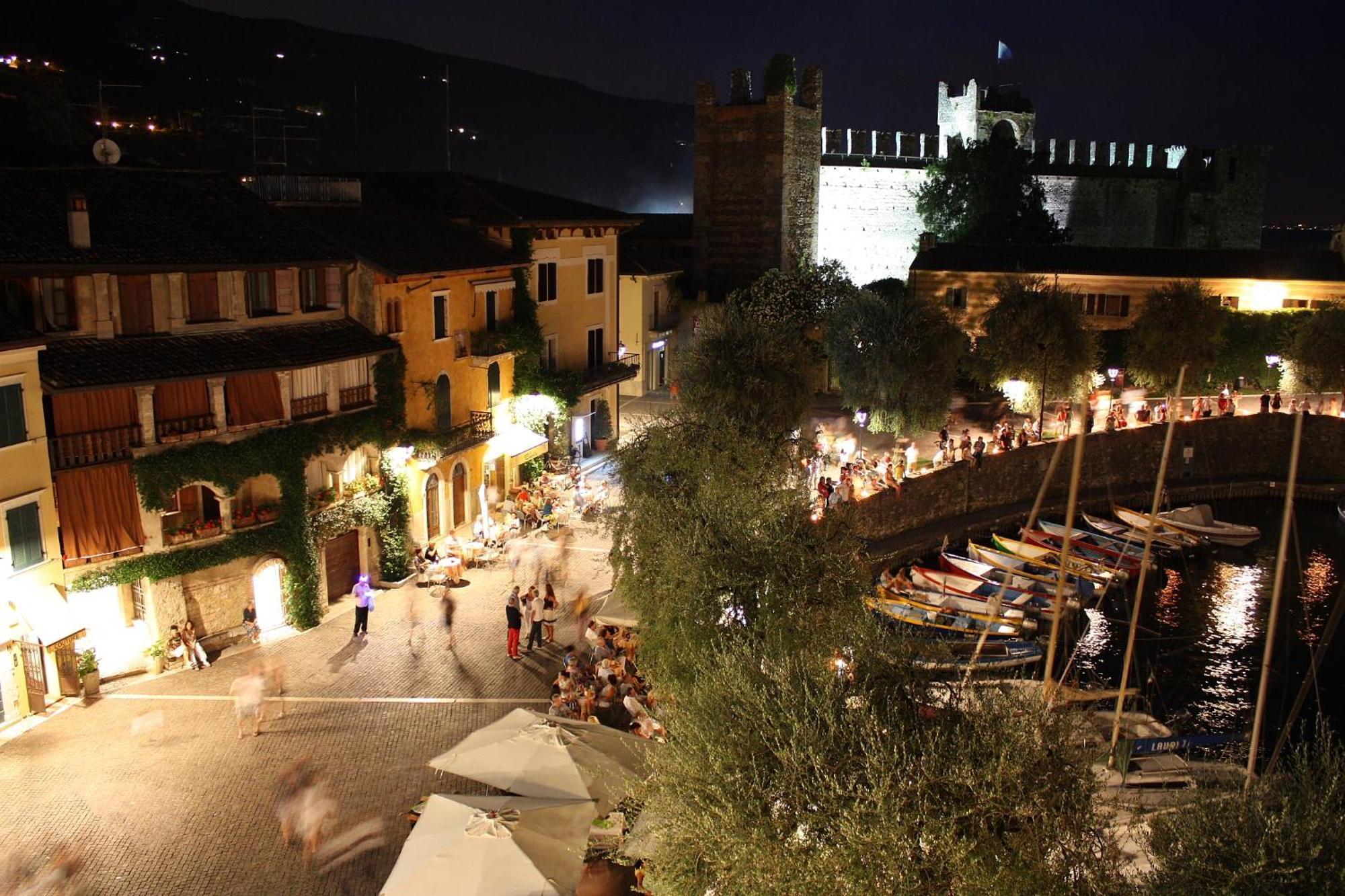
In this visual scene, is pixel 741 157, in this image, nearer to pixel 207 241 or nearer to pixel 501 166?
pixel 207 241

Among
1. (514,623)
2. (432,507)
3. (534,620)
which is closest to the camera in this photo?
(514,623)

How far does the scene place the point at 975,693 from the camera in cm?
1227

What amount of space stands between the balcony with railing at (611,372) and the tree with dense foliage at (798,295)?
23.5 ft

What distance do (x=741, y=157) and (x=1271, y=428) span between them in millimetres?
26055

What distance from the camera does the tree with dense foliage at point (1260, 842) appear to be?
30.3 feet

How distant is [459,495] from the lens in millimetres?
29031

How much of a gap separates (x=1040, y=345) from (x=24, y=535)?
3318cm

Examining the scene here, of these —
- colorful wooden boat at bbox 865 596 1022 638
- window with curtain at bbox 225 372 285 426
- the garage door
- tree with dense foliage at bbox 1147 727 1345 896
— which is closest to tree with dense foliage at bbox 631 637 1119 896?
tree with dense foliage at bbox 1147 727 1345 896

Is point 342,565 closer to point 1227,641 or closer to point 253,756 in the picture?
point 253,756

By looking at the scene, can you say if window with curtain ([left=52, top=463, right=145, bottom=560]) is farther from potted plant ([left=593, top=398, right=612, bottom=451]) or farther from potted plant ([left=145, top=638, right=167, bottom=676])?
potted plant ([left=593, top=398, right=612, bottom=451])

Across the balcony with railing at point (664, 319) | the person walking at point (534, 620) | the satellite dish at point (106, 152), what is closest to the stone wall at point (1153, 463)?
the balcony with railing at point (664, 319)

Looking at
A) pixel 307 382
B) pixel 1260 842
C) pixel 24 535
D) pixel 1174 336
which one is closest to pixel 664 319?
pixel 1174 336

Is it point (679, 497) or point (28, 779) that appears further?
point (679, 497)

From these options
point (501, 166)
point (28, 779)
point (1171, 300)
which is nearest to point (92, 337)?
point (28, 779)
